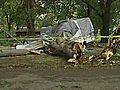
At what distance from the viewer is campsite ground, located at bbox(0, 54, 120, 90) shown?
→ 331 inches

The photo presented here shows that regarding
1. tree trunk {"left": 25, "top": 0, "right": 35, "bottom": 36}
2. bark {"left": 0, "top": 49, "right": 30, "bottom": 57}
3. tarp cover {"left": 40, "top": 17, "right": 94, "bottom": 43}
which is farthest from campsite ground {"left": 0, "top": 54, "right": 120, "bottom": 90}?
tree trunk {"left": 25, "top": 0, "right": 35, "bottom": 36}

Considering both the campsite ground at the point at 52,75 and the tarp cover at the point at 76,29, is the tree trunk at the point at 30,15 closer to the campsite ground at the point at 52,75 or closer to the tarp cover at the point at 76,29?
the tarp cover at the point at 76,29

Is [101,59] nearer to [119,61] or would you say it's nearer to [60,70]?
[119,61]

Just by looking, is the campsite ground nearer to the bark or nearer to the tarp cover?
the bark

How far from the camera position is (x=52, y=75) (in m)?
10.4

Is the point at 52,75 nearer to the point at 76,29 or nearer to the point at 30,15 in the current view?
the point at 76,29

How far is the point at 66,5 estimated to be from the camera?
31797 millimetres

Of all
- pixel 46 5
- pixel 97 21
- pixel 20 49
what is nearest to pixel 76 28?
pixel 20 49

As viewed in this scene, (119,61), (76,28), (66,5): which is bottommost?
(119,61)

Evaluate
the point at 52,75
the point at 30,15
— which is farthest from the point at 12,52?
the point at 30,15

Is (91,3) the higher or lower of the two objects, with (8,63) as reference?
higher

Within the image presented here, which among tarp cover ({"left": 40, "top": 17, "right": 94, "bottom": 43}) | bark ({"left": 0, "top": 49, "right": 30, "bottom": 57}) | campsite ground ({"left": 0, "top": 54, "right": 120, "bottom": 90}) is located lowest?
campsite ground ({"left": 0, "top": 54, "right": 120, "bottom": 90})

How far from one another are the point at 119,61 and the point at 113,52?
0.83m

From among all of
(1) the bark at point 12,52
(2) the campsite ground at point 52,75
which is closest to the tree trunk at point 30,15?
(1) the bark at point 12,52
